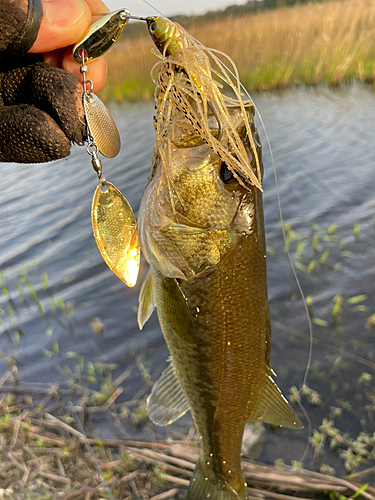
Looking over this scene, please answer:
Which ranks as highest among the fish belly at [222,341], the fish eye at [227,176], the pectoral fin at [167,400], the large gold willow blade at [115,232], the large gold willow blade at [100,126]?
the large gold willow blade at [100,126]

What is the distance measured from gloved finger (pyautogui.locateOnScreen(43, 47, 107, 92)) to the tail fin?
212cm

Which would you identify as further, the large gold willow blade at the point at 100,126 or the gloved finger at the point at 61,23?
the large gold willow blade at the point at 100,126

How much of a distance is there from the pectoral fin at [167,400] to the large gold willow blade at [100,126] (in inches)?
45.4

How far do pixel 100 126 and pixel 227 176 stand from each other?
60 cm

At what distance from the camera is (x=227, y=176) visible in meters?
1.54

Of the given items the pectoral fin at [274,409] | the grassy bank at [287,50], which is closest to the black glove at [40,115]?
the pectoral fin at [274,409]

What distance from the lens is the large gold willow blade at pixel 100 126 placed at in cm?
160

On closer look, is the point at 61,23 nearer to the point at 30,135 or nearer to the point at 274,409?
the point at 30,135

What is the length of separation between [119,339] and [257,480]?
211 cm

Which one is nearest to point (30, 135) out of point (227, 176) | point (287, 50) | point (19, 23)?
point (19, 23)

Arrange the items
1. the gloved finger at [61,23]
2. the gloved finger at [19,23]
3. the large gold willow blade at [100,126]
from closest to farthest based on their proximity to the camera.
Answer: the gloved finger at [19,23] < the gloved finger at [61,23] < the large gold willow blade at [100,126]

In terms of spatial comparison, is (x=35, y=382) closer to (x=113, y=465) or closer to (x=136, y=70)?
(x=113, y=465)

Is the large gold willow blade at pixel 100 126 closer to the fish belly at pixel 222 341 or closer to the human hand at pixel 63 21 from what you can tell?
the human hand at pixel 63 21

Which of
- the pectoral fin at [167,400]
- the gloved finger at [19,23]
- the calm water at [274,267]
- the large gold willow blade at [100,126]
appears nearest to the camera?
the gloved finger at [19,23]
